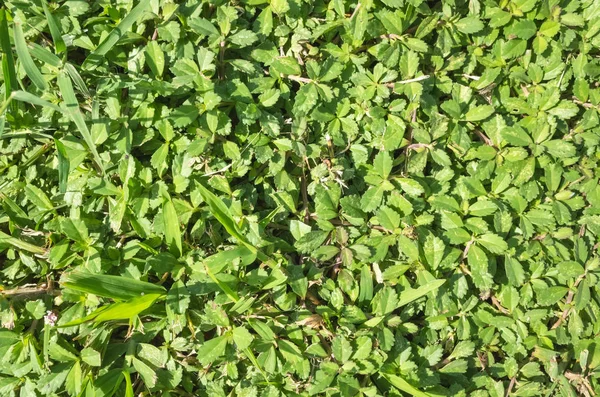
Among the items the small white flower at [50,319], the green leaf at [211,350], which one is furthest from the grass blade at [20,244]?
the green leaf at [211,350]

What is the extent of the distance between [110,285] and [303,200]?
832 mm

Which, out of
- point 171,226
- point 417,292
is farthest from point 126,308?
point 417,292

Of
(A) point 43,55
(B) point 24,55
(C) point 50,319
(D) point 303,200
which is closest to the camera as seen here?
(B) point 24,55

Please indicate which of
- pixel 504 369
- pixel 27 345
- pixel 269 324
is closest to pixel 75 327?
pixel 27 345

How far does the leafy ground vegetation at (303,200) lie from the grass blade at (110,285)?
11 mm

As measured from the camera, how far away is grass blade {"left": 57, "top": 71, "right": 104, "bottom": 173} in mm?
1999

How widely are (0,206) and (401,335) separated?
1.69m

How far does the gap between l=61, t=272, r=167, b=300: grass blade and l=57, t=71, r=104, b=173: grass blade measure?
1.35 ft

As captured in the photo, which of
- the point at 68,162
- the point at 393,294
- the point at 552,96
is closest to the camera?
the point at 68,162

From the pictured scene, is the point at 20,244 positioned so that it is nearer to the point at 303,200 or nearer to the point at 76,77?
the point at 76,77

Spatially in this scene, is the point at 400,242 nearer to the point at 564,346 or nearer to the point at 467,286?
the point at 467,286

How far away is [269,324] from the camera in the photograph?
220 cm

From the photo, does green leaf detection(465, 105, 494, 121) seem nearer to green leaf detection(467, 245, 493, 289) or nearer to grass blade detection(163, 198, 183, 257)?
green leaf detection(467, 245, 493, 289)

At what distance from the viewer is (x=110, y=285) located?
2.01m
